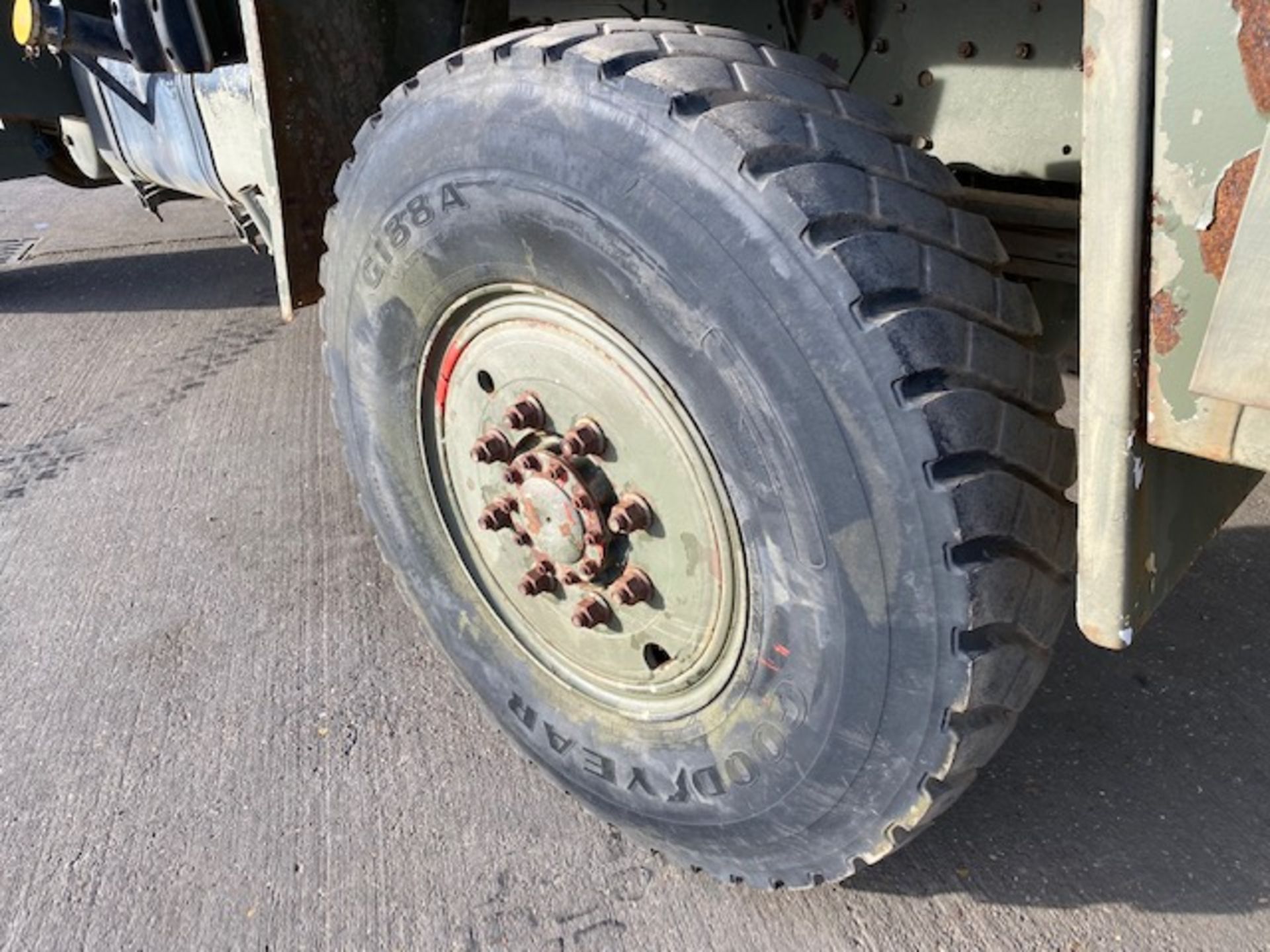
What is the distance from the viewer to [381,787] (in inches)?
93.0

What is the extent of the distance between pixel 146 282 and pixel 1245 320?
6.04 meters

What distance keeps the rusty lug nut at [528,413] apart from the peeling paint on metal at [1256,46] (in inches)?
46.0

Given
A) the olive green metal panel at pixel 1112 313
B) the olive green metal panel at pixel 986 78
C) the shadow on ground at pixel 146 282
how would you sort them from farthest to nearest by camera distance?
the shadow on ground at pixel 146 282, the olive green metal panel at pixel 986 78, the olive green metal panel at pixel 1112 313

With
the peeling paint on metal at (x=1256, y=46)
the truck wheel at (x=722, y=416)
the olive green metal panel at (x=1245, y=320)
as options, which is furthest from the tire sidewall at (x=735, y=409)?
the peeling paint on metal at (x=1256, y=46)

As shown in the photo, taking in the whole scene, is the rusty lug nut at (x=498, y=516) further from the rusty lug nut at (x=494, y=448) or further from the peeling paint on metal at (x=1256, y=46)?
the peeling paint on metal at (x=1256, y=46)

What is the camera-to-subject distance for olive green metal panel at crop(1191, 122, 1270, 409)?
3.35 ft

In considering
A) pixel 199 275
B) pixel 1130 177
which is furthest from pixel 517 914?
pixel 199 275

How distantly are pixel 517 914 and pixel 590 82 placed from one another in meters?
1.51

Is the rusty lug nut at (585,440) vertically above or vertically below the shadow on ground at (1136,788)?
above

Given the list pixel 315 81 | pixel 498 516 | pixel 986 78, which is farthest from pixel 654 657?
pixel 315 81

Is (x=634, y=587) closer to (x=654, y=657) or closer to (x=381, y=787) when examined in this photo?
(x=654, y=657)

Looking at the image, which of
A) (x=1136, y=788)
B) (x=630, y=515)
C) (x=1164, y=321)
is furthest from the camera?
(x=1136, y=788)

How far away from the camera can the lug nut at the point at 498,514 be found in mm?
1979

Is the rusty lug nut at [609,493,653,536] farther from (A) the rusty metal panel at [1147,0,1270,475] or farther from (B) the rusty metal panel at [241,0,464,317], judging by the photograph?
(B) the rusty metal panel at [241,0,464,317]
